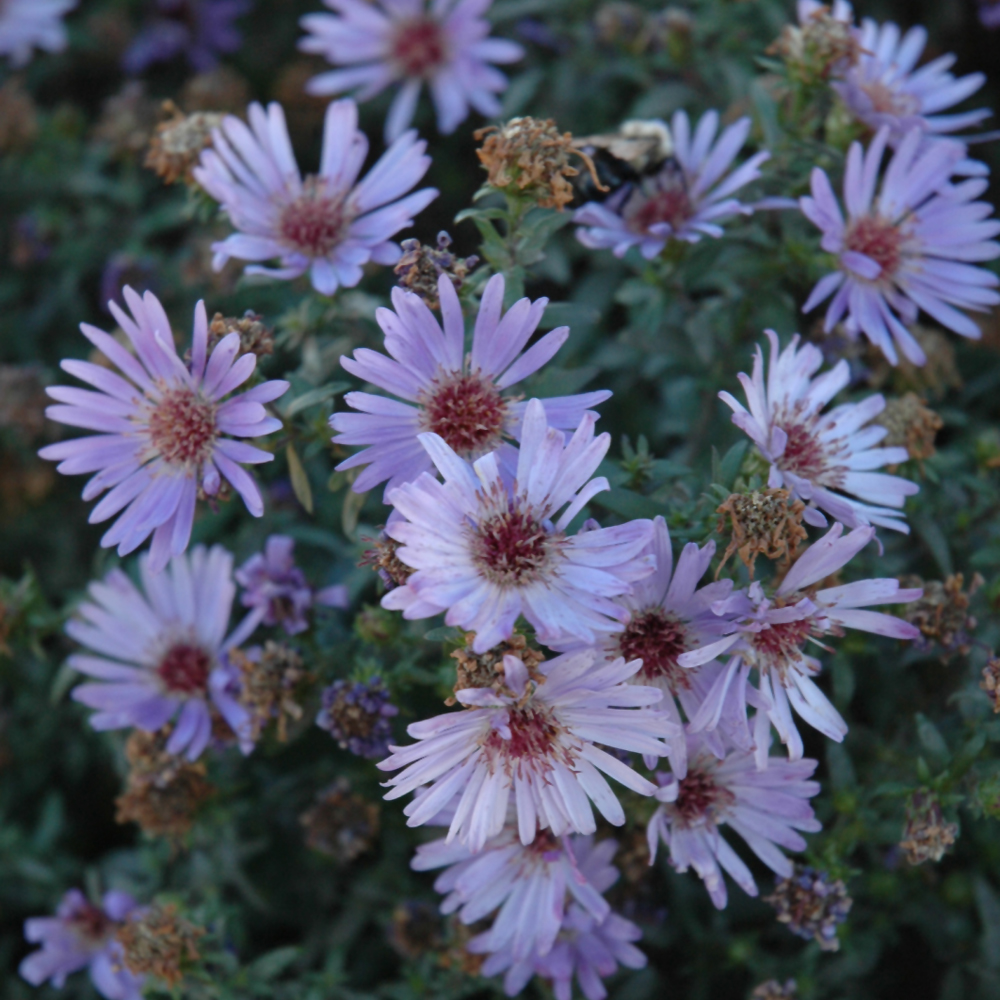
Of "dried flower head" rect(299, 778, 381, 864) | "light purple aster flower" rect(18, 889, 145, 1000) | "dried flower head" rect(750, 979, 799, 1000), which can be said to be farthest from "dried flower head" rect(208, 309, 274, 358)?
"dried flower head" rect(750, 979, 799, 1000)

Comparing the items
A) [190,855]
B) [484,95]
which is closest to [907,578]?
[190,855]

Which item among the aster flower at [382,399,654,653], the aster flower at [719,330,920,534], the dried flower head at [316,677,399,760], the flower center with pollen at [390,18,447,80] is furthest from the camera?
the flower center with pollen at [390,18,447,80]

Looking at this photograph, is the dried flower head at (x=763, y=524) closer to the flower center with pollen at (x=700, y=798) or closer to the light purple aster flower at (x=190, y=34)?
the flower center with pollen at (x=700, y=798)

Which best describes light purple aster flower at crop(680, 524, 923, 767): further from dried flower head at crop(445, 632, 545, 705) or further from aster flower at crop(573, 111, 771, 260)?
aster flower at crop(573, 111, 771, 260)

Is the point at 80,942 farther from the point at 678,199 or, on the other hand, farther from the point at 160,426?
the point at 678,199

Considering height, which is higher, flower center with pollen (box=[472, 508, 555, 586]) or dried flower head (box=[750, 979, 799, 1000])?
flower center with pollen (box=[472, 508, 555, 586])

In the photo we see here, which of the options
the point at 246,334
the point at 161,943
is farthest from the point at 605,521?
the point at 161,943
